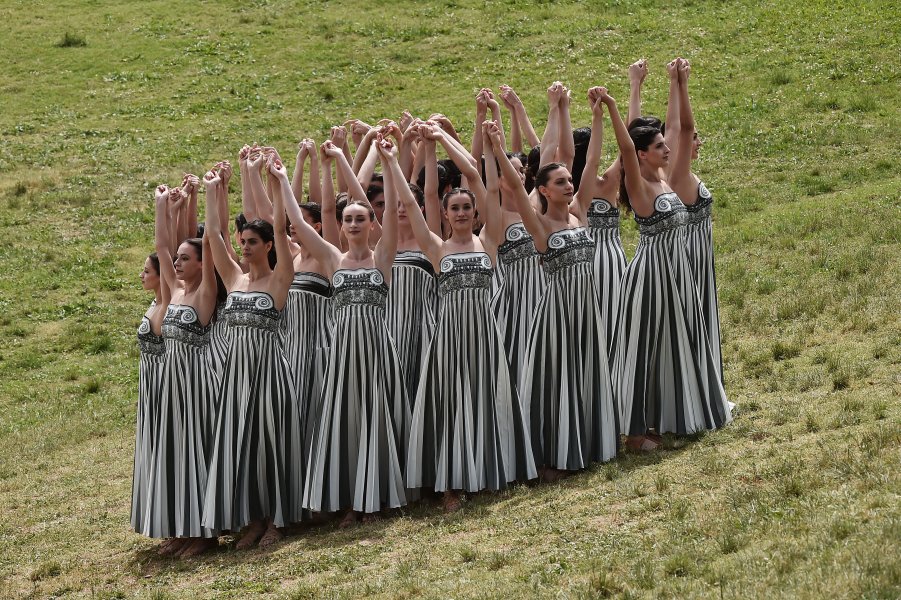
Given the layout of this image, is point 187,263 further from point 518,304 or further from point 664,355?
point 664,355

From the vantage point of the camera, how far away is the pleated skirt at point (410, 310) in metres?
9.80

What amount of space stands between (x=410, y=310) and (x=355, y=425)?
121 cm

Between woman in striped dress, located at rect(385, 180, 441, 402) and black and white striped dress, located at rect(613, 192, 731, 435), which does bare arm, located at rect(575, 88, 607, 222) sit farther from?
woman in striped dress, located at rect(385, 180, 441, 402)

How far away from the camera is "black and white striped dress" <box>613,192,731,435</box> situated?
9.80 m

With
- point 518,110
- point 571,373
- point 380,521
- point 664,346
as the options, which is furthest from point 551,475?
point 518,110

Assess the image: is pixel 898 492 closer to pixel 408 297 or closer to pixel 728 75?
pixel 408 297

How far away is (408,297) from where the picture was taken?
32.4 feet

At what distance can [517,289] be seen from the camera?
392 inches

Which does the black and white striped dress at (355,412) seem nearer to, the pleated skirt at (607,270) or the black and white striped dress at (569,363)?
the black and white striped dress at (569,363)

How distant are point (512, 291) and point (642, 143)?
5.35ft

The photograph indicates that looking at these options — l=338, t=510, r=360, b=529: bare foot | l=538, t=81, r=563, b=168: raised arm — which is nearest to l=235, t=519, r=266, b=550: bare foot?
l=338, t=510, r=360, b=529: bare foot

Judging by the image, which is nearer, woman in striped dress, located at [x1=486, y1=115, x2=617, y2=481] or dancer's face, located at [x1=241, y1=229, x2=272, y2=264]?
dancer's face, located at [x1=241, y1=229, x2=272, y2=264]

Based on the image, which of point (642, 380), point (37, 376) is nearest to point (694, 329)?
point (642, 380)

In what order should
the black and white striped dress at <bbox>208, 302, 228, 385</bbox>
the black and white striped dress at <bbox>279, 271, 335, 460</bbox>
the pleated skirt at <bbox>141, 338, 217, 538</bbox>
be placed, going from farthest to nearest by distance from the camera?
the black and white striped dress at <bbox>279, 271, 335, 460</bbox>
the black and white striped dress at <bbox>208, 302, 228, 385</bbox>
the pleated skirt at <bbox>141, 338, 217, 538</bbox>
